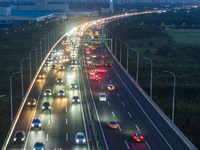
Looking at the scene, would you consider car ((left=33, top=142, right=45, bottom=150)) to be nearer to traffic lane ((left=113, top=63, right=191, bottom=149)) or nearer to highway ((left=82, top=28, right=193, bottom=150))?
highway ((left=82, top=28, right=193, bottom=150))

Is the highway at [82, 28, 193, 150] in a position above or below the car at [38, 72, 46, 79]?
below

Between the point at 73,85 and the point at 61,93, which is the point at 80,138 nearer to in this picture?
the point at 61,93

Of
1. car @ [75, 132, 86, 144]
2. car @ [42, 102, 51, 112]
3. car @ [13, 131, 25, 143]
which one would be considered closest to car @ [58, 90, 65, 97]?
car @ [42, 102, 51, 112]

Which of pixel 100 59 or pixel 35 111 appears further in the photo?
pixel 100 59

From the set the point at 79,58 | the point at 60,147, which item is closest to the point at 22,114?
the point at 60,147

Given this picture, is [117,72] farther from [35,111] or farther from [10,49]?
[10,49]

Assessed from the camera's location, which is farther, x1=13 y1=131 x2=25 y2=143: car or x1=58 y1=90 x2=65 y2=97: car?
x1=58 y1=90 x2=65 y2=97: car

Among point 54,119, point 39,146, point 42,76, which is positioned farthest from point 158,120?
point 42,76

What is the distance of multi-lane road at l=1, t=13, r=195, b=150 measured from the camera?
119 ft

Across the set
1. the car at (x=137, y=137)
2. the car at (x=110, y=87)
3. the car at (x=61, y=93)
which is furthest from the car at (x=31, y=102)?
the car at (x=137, y=137)

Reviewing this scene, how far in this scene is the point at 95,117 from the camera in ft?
147

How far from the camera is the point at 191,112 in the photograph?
53438 mm

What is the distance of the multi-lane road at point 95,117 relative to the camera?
119ft

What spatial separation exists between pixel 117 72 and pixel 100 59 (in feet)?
55.7
